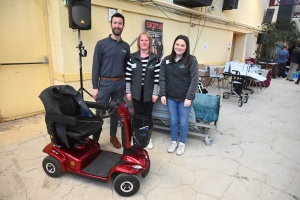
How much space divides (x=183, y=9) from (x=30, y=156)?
15.5 feet

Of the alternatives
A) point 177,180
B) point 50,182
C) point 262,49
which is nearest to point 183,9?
point 177,180

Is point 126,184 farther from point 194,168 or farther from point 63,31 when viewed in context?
point 63,31

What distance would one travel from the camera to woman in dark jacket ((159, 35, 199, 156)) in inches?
86.4

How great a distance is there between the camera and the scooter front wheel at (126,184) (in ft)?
5.58

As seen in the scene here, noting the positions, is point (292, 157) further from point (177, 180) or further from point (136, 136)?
point (136, 136)

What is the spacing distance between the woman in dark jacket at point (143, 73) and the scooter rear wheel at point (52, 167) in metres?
1.03

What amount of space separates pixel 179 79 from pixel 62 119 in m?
1.28

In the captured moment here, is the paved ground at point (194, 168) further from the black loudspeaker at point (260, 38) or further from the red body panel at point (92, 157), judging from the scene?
the black loudspeaker at point (260, 38)

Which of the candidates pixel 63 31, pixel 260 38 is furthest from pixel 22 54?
pixel 260 38

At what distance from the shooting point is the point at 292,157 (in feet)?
8.23

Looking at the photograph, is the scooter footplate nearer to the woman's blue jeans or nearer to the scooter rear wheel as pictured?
the scooter rear wheel

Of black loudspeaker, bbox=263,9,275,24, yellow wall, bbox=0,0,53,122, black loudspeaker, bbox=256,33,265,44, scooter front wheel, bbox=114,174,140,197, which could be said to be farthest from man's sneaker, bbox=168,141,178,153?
black loudspeaker, bbox=263,9,275,24

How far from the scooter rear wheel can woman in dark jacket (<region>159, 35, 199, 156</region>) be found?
1295mm

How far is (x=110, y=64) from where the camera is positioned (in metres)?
2.26
